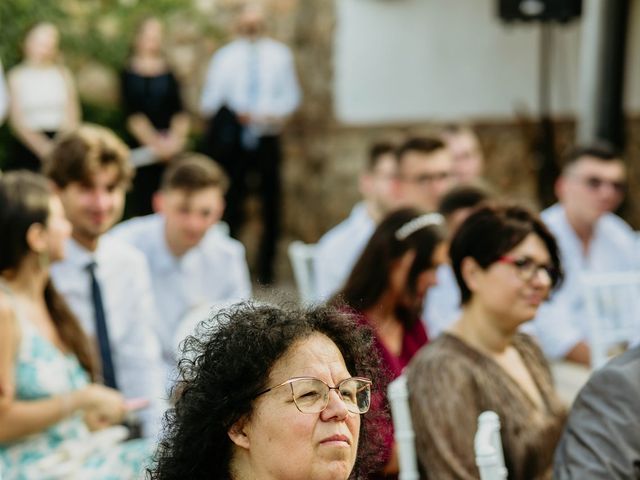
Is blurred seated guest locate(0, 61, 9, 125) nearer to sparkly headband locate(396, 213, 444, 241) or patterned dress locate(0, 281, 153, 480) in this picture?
sparkly headband locate(396, 213, 444, 241)

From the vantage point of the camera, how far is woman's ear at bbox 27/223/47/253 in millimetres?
4270

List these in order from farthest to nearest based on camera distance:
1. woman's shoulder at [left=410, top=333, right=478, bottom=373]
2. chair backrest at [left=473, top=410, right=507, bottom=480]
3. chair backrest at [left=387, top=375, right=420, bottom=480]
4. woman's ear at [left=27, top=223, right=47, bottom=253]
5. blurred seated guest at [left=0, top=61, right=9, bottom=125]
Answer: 1. blurred seated guest at [left=0, top=61, right=9, bottom=125]
2. woman's ear at [left=27, top=223, right=47, bottom=253]
3. woman's shoulder at [left=410, top=333, right=478, bottom=373]
4. chair backrest at [left=387, top=375, right=420, bottom=480]
5. chair backrest at [left=473, top=410, right=507, bottom=480]

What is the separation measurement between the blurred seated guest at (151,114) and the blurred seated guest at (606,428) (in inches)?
308

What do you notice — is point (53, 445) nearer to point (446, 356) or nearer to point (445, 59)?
Result: point (446, 356)

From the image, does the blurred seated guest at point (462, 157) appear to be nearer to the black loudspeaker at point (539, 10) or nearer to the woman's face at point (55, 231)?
the black loudspeaker at point (539, 10)

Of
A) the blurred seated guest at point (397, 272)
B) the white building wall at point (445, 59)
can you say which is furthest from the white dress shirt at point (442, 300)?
the white building wall at point (445, 59)

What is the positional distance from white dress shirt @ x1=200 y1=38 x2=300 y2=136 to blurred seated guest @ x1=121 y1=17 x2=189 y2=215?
1.13 feet

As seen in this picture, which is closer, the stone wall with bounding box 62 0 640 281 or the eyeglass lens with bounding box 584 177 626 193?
the eyeglass lens with bounding box 584 177 626 193

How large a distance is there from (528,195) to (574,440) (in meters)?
9.22

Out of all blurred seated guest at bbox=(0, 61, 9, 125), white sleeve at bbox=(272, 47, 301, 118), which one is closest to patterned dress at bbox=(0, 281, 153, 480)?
blurred seated guest at bbox=(0, 61, 9, 125)

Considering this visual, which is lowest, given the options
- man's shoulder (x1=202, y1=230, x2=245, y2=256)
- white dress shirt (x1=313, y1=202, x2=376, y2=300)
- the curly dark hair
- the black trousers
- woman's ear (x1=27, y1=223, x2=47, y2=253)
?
the black trousers

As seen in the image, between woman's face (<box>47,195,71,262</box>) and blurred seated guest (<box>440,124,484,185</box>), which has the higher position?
woman's face (<box>47,195,71,262</box>)

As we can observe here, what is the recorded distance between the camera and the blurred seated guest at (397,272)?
472 cm

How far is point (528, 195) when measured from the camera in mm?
12328
